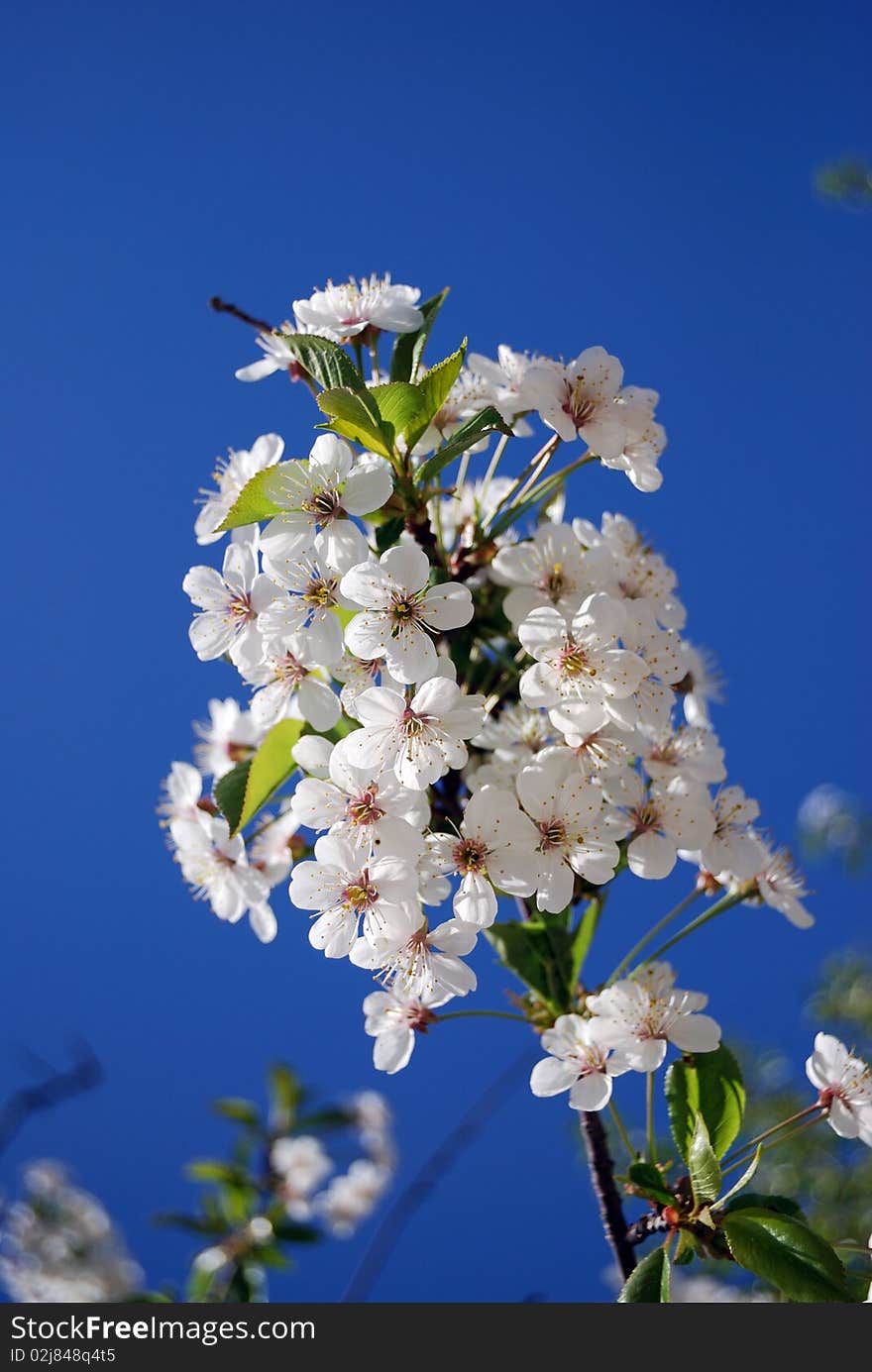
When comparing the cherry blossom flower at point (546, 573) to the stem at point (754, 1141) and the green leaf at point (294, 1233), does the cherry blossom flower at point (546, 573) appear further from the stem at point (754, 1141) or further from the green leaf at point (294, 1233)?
the green leaf at point (294, 1233)

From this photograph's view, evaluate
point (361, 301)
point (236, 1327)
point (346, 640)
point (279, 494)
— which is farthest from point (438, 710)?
point (236, 1327)

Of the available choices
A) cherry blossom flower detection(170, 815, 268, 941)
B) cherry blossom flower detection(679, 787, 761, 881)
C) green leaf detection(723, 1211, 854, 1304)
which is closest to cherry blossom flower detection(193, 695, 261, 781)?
cherry blossom flower detection(170, 815, 268, 941)

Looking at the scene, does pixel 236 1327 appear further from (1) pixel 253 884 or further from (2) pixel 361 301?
(2) pixel 361 301

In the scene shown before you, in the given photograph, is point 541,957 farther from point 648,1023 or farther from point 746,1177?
point 746,1177

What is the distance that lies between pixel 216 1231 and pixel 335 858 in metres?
1.90

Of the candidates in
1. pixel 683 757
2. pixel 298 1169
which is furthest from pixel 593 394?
pixel 298 1169

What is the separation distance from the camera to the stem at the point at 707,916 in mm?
1172

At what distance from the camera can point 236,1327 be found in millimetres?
1165

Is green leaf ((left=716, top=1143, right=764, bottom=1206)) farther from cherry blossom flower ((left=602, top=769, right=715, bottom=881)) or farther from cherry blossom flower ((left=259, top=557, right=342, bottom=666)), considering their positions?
cherry blossom flower ((left=259, top=557, right=342, bottom=666))

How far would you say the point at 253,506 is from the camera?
107 cm

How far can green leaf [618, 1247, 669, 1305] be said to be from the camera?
0.98 metres

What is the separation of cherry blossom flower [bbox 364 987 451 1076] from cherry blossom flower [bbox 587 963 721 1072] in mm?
176

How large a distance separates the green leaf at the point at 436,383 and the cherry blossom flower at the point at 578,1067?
60 cm

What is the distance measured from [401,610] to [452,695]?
97 mm
